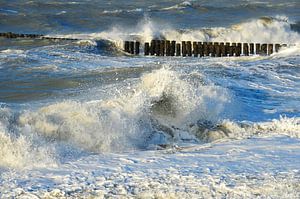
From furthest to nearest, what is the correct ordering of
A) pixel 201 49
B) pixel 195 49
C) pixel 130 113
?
pixel 195 49 → pixel 201 49 → pixel 130 113

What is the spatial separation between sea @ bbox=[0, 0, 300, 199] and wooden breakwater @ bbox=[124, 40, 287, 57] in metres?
1.70

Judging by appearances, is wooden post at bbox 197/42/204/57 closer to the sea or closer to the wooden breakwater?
the wooden breakwater

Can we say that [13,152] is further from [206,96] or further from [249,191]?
[206,96]

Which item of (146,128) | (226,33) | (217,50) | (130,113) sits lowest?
(146,128)

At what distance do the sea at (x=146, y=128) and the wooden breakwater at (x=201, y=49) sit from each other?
170 centimetres

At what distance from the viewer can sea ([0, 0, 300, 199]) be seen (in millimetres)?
6172

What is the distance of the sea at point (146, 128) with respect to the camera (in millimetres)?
6172

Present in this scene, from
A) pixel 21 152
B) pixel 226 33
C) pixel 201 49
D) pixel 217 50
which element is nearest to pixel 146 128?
pixel 21 152

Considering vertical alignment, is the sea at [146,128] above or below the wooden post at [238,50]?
below

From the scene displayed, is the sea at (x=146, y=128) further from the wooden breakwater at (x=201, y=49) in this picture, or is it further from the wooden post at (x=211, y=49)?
the wooden post at (x=211, y=49)

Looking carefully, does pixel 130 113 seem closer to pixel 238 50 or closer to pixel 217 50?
pixel 238 50

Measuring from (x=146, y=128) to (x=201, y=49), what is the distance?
1198 centimetres

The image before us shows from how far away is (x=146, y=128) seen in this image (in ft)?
28.2

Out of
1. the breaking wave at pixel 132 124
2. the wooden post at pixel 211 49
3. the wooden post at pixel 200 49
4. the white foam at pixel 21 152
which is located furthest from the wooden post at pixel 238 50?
the white foam at pixel 21 152
